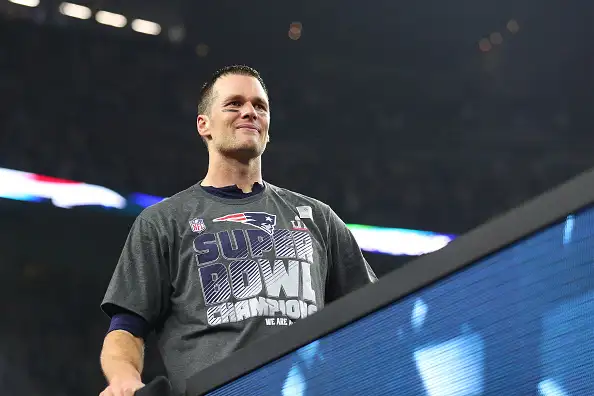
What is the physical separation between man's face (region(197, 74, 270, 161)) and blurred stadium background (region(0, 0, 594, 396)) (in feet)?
19.2

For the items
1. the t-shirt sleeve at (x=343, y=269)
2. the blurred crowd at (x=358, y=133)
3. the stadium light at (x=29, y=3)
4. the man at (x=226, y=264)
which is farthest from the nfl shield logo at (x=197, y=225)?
the stadium light at (x=29, y=3)

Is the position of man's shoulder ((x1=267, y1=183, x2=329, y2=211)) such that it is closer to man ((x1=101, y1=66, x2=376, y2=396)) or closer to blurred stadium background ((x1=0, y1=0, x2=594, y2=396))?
man ((x1=101, y1=66, x2=376, y2=396))

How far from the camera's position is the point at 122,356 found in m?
1.33

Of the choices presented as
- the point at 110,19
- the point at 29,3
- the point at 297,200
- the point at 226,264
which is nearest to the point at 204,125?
the point at 297,200

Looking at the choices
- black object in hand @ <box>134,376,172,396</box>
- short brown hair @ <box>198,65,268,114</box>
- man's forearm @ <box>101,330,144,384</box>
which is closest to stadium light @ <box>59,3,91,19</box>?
short brown hair @ <box>198,65,268,114</box>

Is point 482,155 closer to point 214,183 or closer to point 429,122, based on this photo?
point 429,122

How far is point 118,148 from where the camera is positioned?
7605 millimetres

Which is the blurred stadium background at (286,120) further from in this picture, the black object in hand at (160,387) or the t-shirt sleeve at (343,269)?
the black object in hand at (160,387)

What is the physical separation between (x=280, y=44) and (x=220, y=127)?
6.72 m

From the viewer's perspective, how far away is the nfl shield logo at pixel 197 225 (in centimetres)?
148

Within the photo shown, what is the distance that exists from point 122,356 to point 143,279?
5.4 inches

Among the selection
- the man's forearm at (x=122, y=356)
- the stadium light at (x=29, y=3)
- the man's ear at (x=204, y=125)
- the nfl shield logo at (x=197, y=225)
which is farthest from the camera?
the stadium light at (x=29, y=3)

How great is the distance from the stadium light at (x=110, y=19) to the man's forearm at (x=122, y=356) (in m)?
6.98

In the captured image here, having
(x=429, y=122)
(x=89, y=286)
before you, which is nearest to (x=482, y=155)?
(x=429, y=122)
